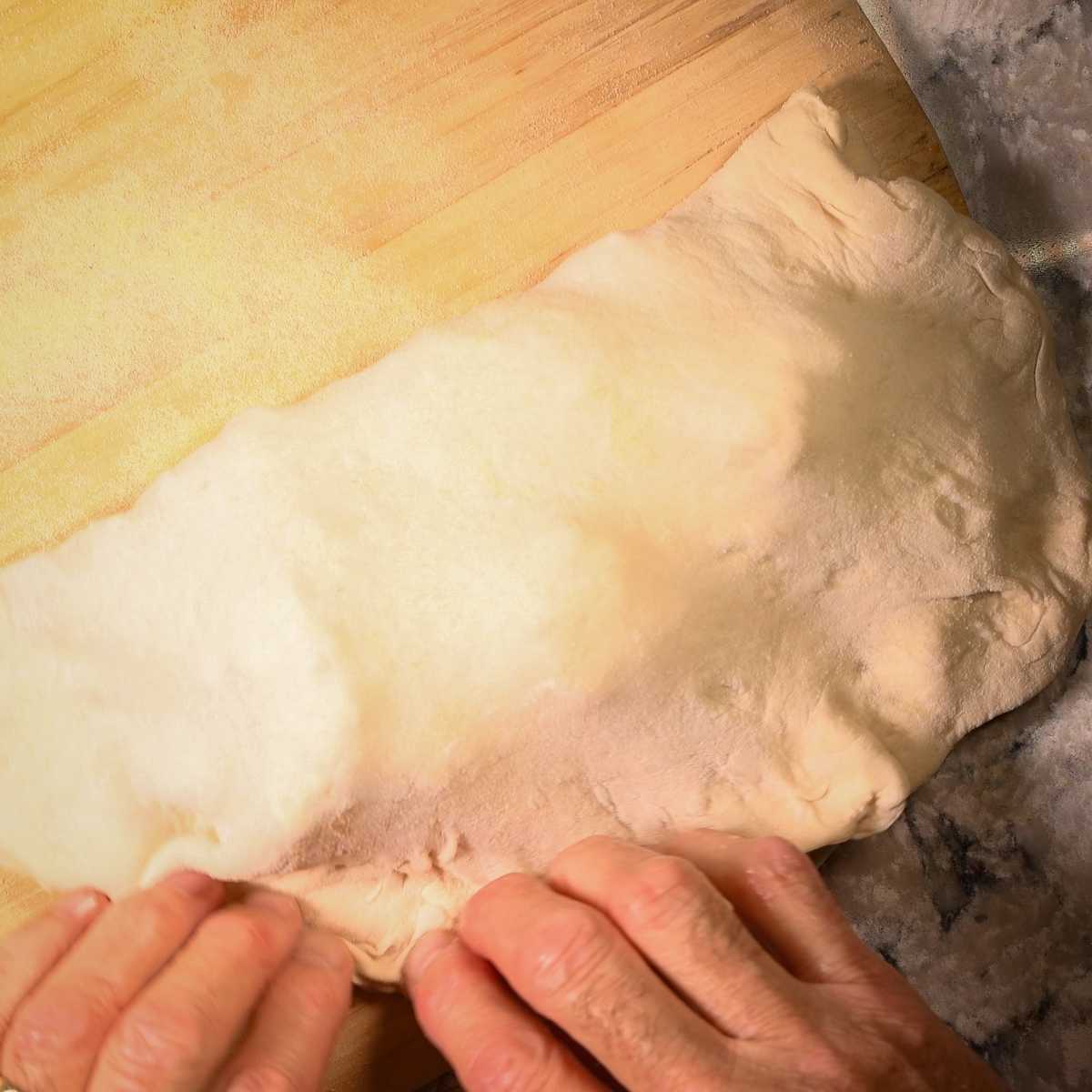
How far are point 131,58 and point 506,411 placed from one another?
0.79m

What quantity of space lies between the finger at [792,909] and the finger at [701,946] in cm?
6

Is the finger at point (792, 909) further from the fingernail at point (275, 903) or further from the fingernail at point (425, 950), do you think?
the fingernail at point (275, 903)

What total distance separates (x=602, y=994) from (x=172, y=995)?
16.6 inches

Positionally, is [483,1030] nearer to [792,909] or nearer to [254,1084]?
[254,1084]

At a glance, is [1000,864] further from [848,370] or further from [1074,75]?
[1074,75]

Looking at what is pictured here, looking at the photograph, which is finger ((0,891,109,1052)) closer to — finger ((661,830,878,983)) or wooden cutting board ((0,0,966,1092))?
wooden cutting board ((0,0,966,1092))

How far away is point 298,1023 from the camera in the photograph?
2.97 ft

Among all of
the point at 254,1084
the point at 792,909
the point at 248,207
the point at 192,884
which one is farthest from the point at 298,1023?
the point at 248,207

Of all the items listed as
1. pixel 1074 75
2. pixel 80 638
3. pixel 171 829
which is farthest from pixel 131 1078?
pixel 1074 75

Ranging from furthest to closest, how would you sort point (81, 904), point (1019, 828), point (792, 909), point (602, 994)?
point (1019, 828)
point (81, 904)
point (792, 909)
point (602, 994)

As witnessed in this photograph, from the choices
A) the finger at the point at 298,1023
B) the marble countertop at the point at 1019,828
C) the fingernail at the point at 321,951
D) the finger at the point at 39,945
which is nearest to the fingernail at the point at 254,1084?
the finger at the point at 298,1023

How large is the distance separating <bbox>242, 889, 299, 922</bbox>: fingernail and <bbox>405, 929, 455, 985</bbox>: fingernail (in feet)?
0.47

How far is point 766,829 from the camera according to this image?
104 centimetres

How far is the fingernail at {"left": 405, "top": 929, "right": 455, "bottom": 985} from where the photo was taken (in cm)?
96
